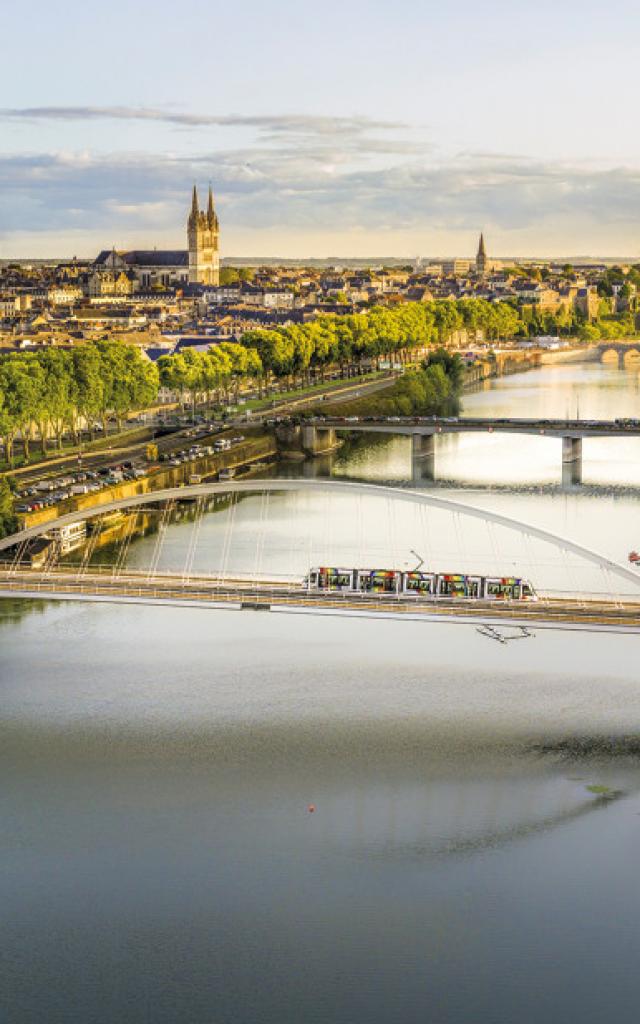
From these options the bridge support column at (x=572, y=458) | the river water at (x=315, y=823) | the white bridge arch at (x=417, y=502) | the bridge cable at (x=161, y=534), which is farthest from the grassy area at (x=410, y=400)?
the river water at (x=315, y=823)

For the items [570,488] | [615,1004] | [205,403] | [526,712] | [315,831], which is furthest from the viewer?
[205,403]

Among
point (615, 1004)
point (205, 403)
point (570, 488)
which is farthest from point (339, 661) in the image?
point (205, 403)

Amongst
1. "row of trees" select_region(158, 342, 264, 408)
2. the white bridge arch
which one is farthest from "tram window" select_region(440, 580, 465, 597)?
"row of trees" select_region(158, 342, 264, 408)

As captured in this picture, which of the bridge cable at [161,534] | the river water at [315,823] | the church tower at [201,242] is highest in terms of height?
the church tower at [201,242]

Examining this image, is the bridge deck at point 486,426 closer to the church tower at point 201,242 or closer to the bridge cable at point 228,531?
the bridge cable at point 228,531

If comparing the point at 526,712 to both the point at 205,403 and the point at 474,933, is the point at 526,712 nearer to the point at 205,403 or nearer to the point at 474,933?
the point at 474,933

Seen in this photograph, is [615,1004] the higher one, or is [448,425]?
[448,425]
